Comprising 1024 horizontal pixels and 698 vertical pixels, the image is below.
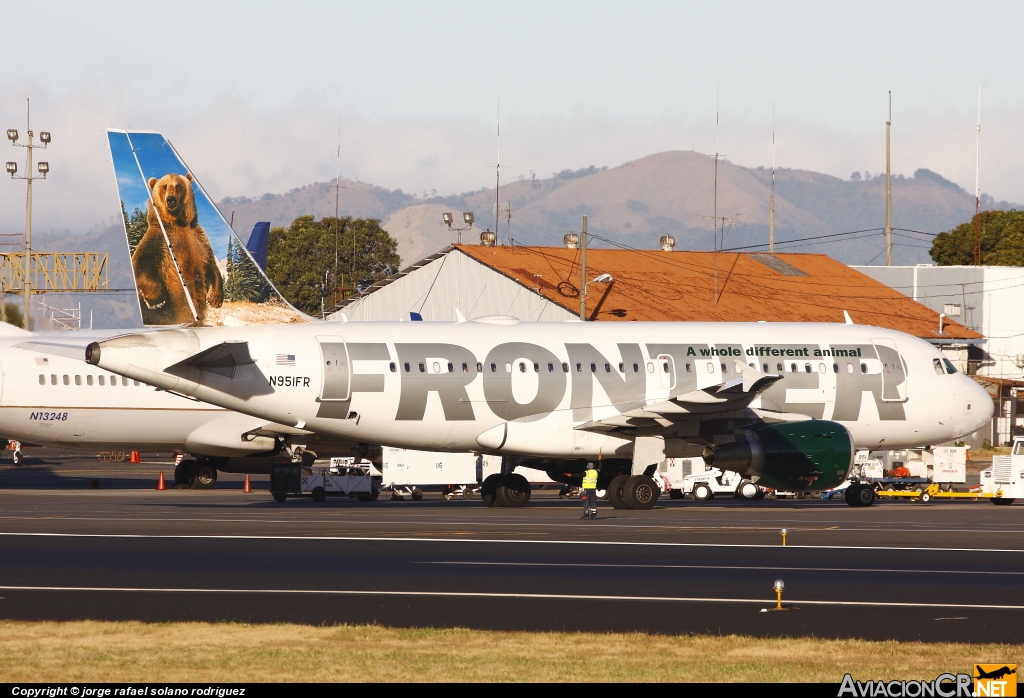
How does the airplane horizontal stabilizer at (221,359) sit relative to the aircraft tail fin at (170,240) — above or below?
below

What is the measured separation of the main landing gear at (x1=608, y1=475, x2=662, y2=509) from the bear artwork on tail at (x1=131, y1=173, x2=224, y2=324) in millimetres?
11896

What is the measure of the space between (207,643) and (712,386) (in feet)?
73.5

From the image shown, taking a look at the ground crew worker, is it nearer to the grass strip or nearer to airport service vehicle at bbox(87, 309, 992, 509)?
airport service vehicle at bbox(87, 309, 992, 509)

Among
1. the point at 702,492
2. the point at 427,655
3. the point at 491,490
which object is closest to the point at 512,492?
the point at 491,490

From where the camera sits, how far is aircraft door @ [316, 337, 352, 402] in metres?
34.6

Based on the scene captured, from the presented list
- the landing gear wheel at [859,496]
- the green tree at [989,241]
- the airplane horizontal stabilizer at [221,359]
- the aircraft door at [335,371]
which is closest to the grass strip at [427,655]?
the airplane horizontal stabilizer at [221,359]

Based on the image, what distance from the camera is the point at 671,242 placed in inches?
3430

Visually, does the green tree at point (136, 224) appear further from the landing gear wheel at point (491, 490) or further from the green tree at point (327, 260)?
the green tree at point (327, 260)

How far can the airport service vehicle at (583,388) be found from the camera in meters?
34.2

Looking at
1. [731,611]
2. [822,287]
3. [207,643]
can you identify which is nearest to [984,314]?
[822,287]

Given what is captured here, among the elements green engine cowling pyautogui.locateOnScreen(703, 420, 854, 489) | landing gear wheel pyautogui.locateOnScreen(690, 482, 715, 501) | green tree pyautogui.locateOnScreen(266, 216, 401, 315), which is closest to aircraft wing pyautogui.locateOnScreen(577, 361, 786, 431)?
green engine cowling pyautogui.locateOnScreen(703, 420, 854, 489)

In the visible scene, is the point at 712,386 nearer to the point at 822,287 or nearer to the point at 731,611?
the point at 731,611

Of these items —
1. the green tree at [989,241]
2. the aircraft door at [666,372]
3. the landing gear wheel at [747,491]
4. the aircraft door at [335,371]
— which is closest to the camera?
the aircraft door at [335,371]

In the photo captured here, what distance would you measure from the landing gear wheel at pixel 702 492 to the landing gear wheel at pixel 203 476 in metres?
16.5
